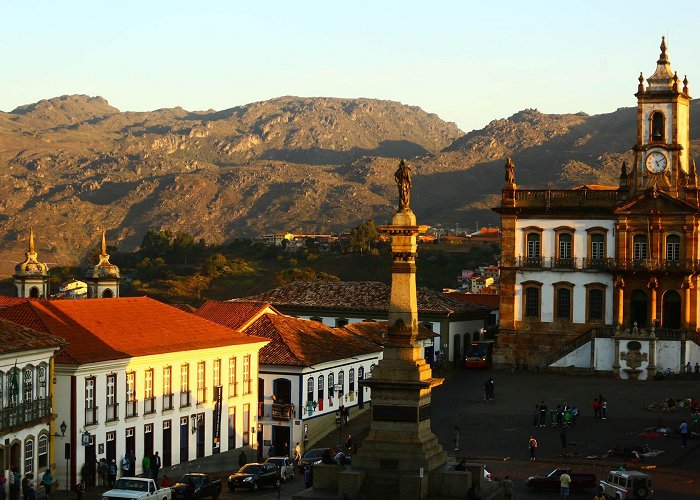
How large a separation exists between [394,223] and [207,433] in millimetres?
19581

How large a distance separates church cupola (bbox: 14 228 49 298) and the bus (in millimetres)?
25020

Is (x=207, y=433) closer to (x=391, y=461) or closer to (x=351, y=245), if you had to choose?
(x=391, y=461)

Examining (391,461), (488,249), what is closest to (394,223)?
(391,461)

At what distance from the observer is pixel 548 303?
263ft

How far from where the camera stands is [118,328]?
54.9 meters

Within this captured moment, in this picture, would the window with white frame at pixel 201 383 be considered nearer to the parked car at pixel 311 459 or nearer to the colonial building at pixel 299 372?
the colonial building at pixel 299 372

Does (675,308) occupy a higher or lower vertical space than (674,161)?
lower

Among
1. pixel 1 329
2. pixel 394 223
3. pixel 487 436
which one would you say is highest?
pixel 394 223

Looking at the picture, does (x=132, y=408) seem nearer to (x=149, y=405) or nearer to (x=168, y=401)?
(x=149, y=405)

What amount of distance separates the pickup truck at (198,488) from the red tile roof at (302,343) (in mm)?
16573

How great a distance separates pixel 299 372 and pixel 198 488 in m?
17.6

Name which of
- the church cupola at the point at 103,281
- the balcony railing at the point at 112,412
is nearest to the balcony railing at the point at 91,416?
the balcony railing at the point at 112,412

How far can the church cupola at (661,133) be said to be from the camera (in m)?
77.9

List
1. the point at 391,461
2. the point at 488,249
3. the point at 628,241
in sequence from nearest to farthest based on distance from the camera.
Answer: the point at 391,461, the point at 628,241, the point at 488,249
